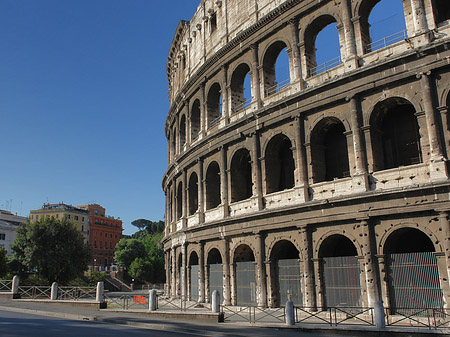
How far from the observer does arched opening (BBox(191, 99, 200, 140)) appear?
2536cm

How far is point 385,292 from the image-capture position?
45.8 feet

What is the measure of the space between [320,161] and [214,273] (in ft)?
25.7

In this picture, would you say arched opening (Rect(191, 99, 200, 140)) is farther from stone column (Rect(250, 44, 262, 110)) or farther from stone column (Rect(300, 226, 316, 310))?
stone column (Rect(300, 226, 316, 310))

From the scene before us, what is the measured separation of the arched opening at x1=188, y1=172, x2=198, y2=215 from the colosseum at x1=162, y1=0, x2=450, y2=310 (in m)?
0.86

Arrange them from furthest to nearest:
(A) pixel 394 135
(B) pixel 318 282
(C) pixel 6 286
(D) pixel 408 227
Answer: (C) pixel 6 286 < (A) pixel 394 135 < (B) pixel 318 282 < (D) pixel 408 227

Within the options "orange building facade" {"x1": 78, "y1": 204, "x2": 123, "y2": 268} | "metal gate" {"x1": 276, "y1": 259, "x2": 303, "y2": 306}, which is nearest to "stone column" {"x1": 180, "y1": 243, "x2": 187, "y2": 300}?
"metal gate" {"x1": 276, "y1": 259, "x2": 303, "y2": 306}

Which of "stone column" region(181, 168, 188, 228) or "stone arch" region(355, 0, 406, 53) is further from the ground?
"stone arch" region(355, 0, 406, 53)

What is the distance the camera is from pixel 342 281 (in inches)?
601

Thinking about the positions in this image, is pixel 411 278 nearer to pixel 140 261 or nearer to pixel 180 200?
pixel 180 200

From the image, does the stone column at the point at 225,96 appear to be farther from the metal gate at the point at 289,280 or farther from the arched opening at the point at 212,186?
the metal gate at the point at 289,280

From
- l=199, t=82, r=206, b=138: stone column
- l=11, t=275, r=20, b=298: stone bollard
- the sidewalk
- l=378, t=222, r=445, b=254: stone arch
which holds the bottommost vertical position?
the sidewalk

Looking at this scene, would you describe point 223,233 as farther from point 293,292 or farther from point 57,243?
point 57,243

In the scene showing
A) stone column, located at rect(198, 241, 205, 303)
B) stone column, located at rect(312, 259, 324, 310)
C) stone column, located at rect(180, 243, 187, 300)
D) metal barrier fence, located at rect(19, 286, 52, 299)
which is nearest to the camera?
stone column, located at rect(312, 259, 324, 310)

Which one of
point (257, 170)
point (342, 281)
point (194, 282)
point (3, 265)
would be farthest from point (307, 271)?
point (3, 265)
